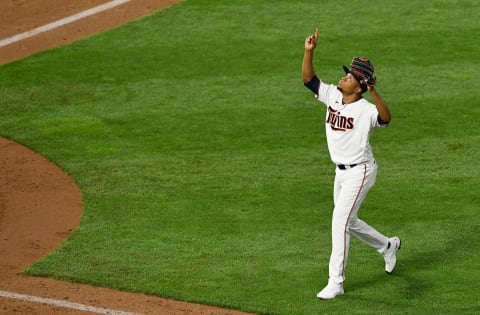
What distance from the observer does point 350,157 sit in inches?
376

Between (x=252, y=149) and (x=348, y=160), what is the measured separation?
3624 millimetres

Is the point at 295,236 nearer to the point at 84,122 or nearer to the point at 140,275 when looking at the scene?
the point at 140,275

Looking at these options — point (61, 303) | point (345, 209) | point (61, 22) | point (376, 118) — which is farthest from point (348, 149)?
point (61, 22)

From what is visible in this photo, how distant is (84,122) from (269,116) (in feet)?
7.83

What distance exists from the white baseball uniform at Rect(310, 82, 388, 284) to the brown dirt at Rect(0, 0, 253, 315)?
3.61 feet

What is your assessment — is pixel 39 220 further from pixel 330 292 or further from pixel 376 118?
pixel 376 118

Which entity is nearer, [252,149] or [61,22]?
[252,149]

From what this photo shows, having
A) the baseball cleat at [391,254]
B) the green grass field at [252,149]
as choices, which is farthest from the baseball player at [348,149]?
the baseball cleat at [391,254]

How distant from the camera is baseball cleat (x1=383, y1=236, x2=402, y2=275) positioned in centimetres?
997

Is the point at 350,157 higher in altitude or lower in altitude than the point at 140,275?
higher

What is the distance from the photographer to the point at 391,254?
9992mm

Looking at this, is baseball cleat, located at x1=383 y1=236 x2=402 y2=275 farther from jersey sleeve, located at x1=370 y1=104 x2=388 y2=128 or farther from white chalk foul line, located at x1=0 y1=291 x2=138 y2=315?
white chalk foul line, located at x1=0 y1=291 x2=138 y2=315

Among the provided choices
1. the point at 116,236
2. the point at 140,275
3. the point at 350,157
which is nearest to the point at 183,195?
the point at 116,236

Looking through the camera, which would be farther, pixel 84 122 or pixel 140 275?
pixel 84 122
